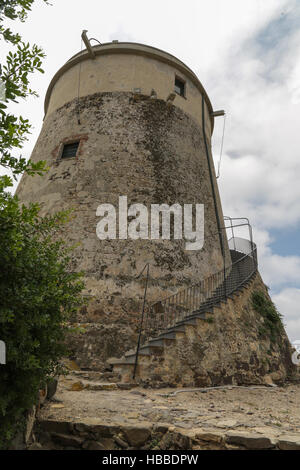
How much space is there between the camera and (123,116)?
10.4m

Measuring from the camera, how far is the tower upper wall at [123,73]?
11.1m

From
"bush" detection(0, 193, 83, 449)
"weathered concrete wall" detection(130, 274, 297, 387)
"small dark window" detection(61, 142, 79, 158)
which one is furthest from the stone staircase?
"small dark window" detection(61, 142, 79, 158)

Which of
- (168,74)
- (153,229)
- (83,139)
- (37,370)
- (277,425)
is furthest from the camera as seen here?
(168,74)

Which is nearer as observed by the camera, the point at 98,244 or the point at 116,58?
the point at 98,244

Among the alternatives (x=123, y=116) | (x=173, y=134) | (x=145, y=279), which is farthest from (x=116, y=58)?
(x=145, y=279)

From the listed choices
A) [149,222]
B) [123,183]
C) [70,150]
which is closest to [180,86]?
[70,150]

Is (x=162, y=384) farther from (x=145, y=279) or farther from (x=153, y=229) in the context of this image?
(x=153, y=229)

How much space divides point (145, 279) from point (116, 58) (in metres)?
8.38

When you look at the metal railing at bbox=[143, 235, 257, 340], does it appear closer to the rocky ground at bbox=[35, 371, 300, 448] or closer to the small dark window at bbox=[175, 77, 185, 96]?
the rocky ground at bbox=[35, 371, 300, 448]

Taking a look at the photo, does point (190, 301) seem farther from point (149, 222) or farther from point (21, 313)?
point (21, 313)

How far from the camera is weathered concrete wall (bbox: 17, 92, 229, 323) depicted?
8312 millimetres

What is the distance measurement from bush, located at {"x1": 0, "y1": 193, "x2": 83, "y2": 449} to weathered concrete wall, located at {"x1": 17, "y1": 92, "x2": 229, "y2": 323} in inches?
180

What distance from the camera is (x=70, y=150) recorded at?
10.4m

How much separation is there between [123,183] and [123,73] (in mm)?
4607
